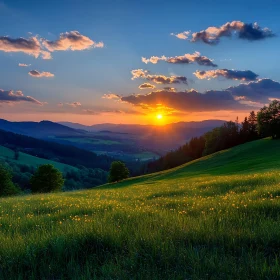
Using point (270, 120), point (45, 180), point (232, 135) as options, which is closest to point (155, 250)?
point (45, 180)

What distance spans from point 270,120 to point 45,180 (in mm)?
64899

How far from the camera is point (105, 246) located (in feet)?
16.3

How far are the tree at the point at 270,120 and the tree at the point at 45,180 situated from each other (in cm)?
6065

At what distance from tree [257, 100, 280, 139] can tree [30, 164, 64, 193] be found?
60.6 m

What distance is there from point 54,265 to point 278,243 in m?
3.72

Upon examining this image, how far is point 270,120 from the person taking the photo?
8019cm

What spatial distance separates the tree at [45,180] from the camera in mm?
61156

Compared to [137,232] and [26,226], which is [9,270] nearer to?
[137,232]

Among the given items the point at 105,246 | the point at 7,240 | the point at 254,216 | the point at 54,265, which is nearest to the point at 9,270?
the point at 54,265

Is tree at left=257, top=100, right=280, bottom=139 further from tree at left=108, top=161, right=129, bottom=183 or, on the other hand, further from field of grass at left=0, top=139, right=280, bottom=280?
field of grass at left=0, top=139, right=280, bottom=280

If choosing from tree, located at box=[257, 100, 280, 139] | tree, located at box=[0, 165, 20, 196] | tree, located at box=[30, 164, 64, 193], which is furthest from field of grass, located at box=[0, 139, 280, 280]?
tree, located at box=[257, 100, 280, 139]

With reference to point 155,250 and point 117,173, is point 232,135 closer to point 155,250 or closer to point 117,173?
point 117,173

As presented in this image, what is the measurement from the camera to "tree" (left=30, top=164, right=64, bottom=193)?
2408 inches

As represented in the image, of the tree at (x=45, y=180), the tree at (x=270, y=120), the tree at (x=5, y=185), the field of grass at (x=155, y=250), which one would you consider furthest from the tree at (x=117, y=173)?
the field of grass at (x=155, y=250)
